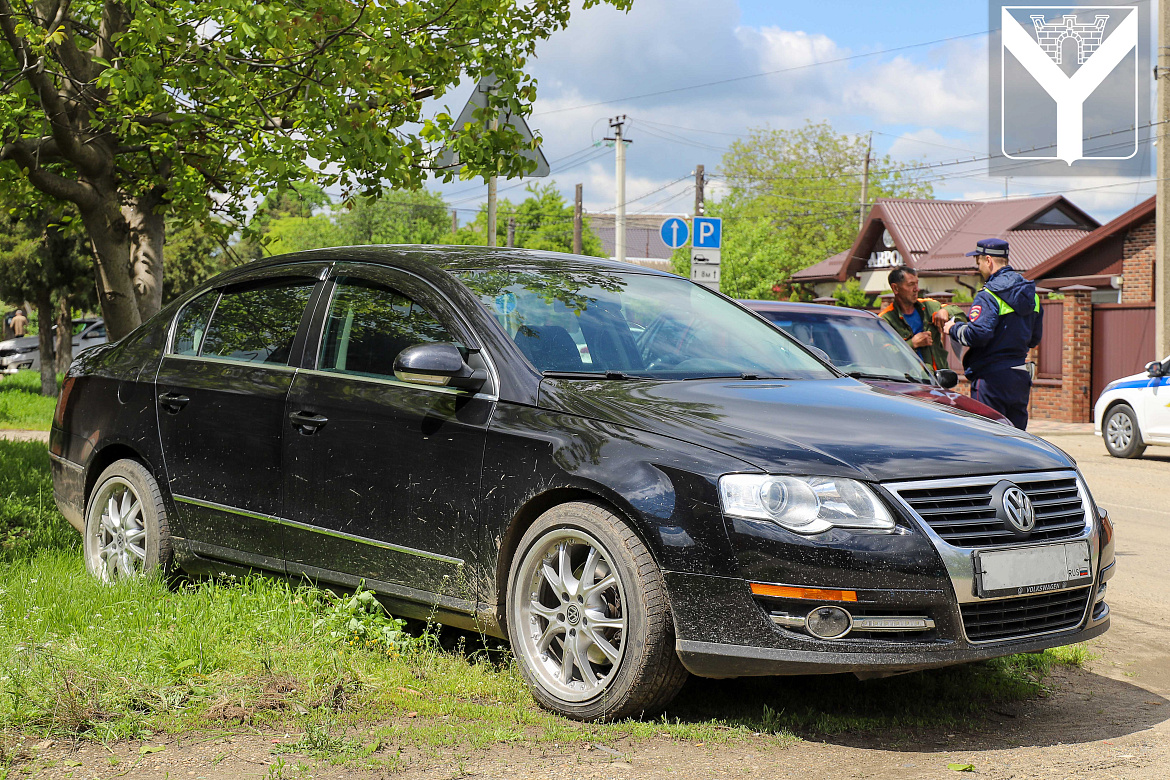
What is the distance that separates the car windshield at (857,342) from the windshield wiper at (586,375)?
4.45 m

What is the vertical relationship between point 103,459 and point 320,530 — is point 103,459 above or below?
above

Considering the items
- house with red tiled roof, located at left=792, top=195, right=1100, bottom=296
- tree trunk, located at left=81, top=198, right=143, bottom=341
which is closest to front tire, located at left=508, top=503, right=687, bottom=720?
tree trunk, located at left=81, top=198, right=143, bottom=341

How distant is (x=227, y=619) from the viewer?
15.5ft

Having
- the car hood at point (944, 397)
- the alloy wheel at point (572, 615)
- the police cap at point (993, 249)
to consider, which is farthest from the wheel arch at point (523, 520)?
the police cap at point (993, 249)

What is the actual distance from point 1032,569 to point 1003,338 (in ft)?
14.0

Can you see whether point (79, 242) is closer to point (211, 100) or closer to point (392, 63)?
point (211, 100)

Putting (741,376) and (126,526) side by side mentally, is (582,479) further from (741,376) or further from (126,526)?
(126,526)

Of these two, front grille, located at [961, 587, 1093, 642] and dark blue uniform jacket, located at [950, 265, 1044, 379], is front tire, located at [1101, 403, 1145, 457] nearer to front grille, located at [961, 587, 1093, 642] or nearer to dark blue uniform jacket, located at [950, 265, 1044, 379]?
dark blue uniform jacket, located at [950, 265, 1044, 379]

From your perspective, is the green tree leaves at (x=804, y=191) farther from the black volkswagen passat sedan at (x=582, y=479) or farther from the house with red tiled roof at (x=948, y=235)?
the black volkswagen passat sedan at (x=582, y=479)

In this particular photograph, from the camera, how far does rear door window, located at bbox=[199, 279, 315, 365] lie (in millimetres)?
5281

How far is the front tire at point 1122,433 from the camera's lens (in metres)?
15.6

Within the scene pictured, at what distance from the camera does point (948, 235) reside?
51.4 meters

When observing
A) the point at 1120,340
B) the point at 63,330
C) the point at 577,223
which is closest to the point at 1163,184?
the point at 1120,340

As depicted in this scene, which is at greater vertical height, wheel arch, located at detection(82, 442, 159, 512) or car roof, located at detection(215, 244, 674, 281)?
car roof, located at detection(215, 244, 674, 281)
